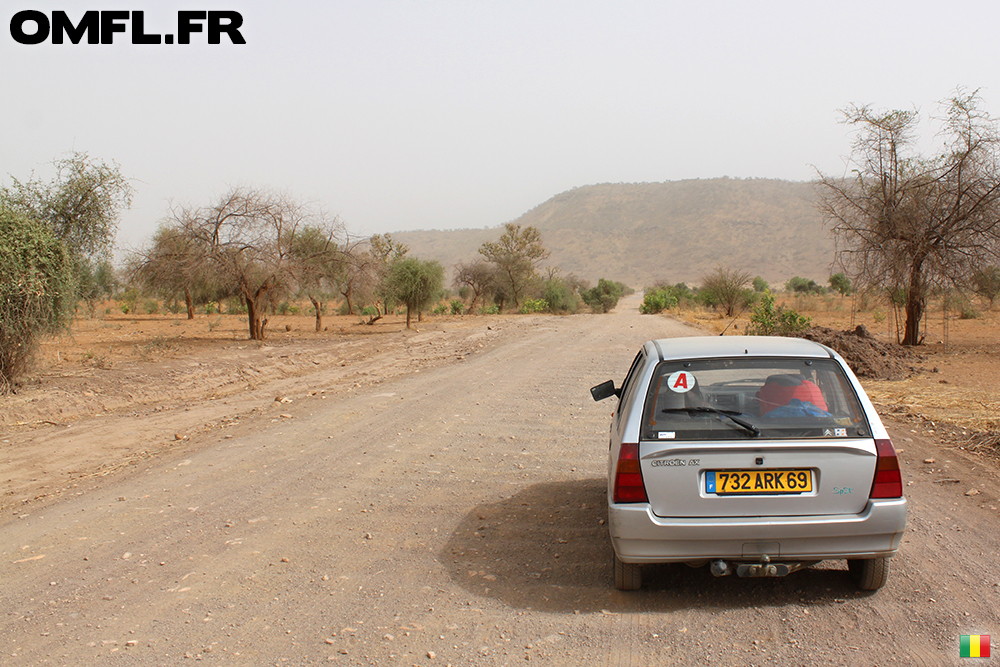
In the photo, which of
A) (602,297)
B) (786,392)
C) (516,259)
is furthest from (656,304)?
(786,392)

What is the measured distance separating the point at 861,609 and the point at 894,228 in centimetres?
1837

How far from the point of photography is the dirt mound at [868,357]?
14.4 metres

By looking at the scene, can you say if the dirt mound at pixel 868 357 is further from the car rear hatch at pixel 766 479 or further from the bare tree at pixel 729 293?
the bare tree at pixel 729 293

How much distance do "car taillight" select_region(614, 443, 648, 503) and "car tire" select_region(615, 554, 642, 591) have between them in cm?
48

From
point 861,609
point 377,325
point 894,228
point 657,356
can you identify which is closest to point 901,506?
point 861,609

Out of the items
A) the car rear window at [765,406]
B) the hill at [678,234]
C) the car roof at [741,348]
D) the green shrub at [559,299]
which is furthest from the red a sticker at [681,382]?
the hill at [678,234]

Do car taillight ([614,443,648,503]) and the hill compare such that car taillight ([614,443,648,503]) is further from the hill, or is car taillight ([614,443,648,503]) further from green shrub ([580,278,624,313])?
the hill

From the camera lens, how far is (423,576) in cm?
470

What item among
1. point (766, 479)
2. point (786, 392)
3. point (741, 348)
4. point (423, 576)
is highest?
point (741, 348)

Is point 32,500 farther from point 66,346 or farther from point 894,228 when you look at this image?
point 894,228

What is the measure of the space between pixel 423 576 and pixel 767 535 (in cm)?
219

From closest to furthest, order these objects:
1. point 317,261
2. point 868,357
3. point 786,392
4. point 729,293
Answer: point 786,392
point 868,357
point 317,261
point 729,293

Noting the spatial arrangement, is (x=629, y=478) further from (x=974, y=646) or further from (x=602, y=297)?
(x=602, y=297)

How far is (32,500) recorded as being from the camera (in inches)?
269
